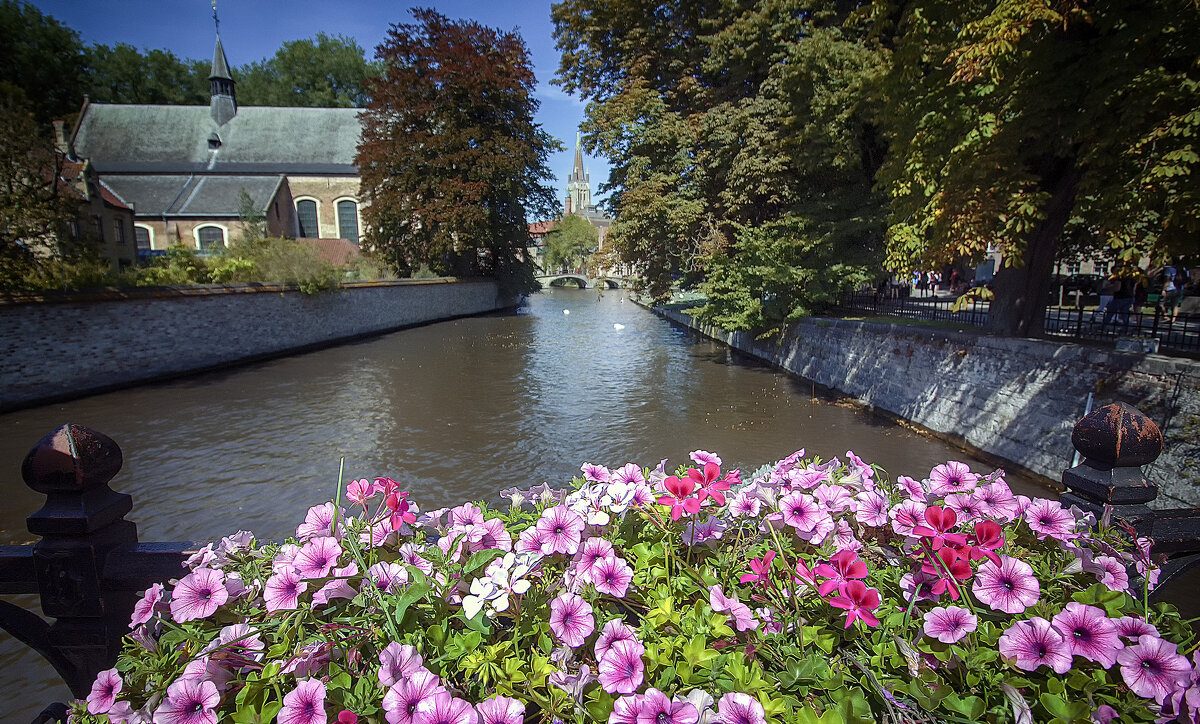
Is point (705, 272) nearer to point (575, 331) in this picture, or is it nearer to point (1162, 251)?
point (575, 331)

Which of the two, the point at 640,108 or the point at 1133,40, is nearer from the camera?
the point at 1133,40

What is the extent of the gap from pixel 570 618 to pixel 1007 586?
38.7 inches

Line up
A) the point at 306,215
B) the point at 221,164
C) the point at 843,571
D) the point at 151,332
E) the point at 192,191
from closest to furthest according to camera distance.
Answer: the point at 843,571 → the point at 151,332 → the point at 192,191 → the point at 221,164 → the point at 306,215

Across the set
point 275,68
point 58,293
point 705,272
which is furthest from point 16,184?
point 275,68

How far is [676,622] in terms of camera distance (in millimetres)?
1296

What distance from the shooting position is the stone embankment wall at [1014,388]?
21.0 ft

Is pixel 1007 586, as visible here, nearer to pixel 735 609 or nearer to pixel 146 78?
pixel 735 609

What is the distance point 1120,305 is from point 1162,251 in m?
8.96

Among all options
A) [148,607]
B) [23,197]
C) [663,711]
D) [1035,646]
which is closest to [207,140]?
[23,197]

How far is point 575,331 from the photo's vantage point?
1069 inches

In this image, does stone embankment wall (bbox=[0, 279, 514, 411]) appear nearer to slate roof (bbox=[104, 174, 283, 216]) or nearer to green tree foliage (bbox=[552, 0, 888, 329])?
green tree foliage (bbox=[552, 0, 888, 329])

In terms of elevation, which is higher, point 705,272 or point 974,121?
point 974,121

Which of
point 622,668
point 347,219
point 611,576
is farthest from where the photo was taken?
point 347,219

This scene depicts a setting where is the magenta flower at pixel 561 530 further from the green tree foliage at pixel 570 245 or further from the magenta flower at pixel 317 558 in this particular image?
the green tree foliage at pixel 570 245
